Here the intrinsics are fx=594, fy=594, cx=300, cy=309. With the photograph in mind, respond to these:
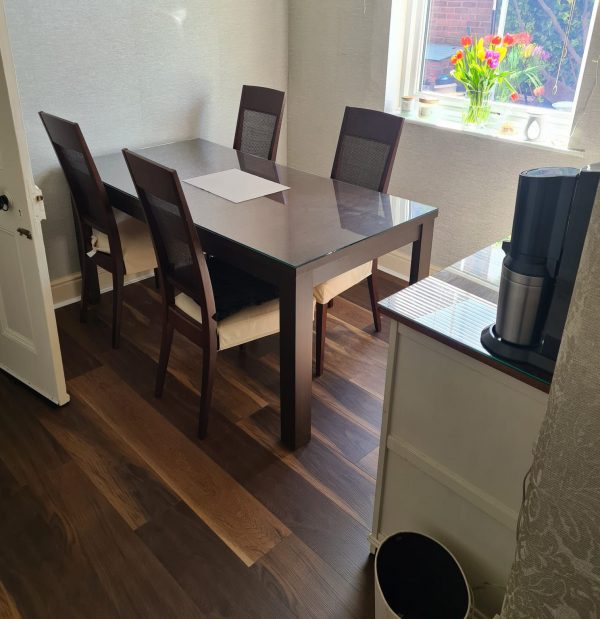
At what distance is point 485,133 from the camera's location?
2.87 m

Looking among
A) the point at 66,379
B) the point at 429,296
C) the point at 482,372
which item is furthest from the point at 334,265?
the point at 66,379

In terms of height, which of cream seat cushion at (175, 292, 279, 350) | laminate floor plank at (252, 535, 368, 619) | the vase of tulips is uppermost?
the vase of tulips

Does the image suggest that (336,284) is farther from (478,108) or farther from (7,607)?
(7,607)

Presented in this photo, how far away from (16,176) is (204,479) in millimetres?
1202

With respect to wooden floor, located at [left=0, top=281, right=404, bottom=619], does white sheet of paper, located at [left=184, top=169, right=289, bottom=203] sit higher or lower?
higher

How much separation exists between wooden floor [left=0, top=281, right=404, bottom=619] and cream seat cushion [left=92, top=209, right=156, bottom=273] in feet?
1.27

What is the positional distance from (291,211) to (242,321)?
1.59 feet

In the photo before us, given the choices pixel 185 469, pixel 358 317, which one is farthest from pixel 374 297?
pixel 185 469

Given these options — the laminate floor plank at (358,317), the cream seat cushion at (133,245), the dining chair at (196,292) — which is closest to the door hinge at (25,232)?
the dining chair at (196,292)

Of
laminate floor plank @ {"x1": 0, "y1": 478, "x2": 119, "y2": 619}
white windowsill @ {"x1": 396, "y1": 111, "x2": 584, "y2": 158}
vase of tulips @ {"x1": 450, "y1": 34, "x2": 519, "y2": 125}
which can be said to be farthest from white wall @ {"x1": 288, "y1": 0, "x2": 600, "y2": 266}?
laminate floor plank @ {"x1": 0, "y1": 478, "x2": 119, "y2": 619}

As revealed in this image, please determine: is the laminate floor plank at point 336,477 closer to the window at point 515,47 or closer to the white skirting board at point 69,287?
the white skirting board at point 69,287

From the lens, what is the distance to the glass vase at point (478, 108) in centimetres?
288

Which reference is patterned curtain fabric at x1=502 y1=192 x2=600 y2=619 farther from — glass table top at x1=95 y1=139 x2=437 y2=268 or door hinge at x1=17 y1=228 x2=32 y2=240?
door hinge at x1=17 y1=228 x2=32 y2=240

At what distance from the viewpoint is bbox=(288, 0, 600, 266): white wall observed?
285cm
